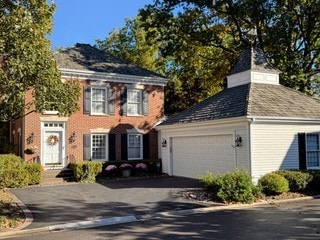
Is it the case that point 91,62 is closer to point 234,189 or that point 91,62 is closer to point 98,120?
point 98,120

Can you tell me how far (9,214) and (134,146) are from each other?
43.6ft

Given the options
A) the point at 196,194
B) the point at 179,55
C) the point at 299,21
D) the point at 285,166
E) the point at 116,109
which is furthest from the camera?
the point at 179,55

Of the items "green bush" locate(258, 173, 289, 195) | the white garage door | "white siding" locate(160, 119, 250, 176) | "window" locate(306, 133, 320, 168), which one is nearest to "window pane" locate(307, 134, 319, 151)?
"window" locate(306, 133, 320, 168)

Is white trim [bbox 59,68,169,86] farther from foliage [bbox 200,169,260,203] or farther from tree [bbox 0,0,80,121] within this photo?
foliage [bbox 200,169,260,203]

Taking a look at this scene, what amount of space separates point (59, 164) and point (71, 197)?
745 centimetres

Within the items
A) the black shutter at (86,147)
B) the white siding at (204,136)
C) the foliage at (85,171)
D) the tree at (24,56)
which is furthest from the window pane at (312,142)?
the black shutter at (86,147)

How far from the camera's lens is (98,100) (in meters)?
23.8

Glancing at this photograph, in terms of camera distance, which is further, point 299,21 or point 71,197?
point 299,21

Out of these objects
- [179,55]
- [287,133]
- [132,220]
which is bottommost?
[132,220]

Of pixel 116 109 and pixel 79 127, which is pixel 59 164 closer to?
pixel 79 127

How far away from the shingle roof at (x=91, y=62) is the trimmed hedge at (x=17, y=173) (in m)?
6.40

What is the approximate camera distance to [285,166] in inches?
657

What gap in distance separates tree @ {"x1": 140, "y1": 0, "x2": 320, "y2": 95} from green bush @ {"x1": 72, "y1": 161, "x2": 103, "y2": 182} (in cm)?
1121

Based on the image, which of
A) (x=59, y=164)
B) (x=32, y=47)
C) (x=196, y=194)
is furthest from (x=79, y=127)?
(x=32, y=47)
